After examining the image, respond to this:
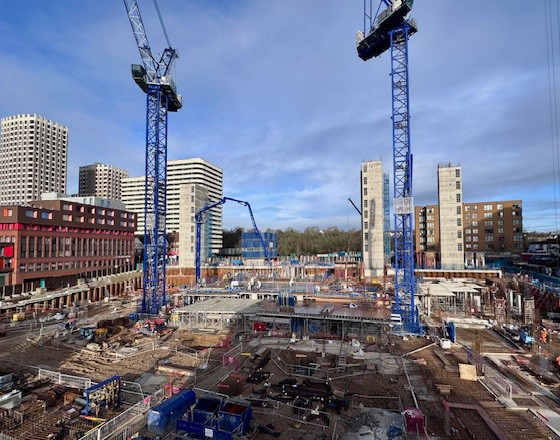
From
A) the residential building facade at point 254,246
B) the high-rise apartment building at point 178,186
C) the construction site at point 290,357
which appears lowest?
the construction site at point 290,357

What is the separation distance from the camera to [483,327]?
110 feet

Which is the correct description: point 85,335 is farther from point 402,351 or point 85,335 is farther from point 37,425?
point 402,351

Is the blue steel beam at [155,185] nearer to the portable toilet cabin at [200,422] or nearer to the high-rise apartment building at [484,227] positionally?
the portable toilet cabin at [200,422]

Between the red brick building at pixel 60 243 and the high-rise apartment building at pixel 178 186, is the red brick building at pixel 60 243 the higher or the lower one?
the lower one

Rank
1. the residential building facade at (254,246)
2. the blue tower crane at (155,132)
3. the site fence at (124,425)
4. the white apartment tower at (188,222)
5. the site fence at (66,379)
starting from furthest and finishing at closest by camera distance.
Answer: the residential building facade at (254,246), the white apartment tower at (188,222), the blue tower crane at (155,132), the site fence at (66,379), the site fence at (124,425)

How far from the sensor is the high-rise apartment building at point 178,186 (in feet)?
423

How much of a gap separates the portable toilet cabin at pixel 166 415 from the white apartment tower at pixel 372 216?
48312mm

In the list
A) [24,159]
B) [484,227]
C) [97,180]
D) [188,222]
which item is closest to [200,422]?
[188,222]

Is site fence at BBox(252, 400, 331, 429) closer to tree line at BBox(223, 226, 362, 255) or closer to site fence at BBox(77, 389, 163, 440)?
site fence at BBox(77, 389, 163, 440)

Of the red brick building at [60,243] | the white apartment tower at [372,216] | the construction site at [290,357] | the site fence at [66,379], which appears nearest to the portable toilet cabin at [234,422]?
the construction site at [290,357]

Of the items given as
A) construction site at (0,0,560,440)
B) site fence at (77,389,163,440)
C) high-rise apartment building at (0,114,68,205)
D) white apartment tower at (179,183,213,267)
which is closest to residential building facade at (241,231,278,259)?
white apartment tower at (179,183,213,267)

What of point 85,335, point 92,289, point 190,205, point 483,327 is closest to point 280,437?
point 85,335

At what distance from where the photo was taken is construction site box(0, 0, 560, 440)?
15.4 meters

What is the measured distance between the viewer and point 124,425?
15.1 meters
